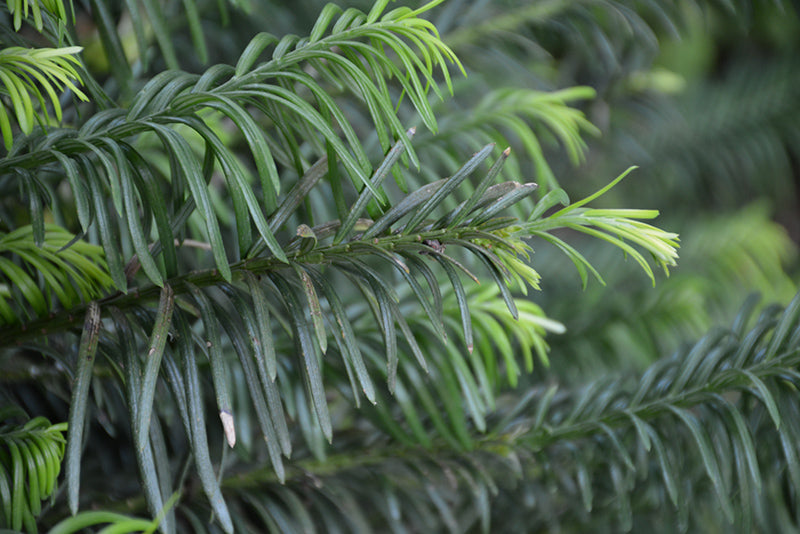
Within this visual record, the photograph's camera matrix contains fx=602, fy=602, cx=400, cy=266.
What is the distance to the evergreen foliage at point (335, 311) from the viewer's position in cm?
41

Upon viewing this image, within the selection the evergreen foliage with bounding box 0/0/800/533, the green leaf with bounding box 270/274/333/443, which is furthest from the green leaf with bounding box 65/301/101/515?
the green leaf with bounding box 270/274/333/443

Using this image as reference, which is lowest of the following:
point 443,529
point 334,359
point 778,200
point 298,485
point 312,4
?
point 443,529

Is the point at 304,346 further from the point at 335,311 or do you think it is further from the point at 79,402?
the point at 79,402

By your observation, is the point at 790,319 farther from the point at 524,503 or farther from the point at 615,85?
the point at 615,85

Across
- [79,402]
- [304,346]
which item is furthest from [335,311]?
[79,402]

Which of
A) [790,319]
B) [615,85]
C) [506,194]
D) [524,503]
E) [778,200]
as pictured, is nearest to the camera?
[506,194]

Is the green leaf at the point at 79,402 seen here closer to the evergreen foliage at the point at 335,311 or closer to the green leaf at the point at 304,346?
the evergreen foliage at the point at 335,311

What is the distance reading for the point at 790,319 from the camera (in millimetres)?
531

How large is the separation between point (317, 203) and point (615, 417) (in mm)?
402

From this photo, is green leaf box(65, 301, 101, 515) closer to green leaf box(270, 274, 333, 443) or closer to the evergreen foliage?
the evergreen foliage

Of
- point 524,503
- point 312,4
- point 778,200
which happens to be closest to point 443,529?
point 524,503

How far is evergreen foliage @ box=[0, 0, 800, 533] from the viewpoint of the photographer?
1.33 ft

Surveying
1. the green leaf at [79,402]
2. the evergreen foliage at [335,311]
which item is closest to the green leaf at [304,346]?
the evergreen foliage at [335,311]

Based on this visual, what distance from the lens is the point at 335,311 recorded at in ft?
1.38
